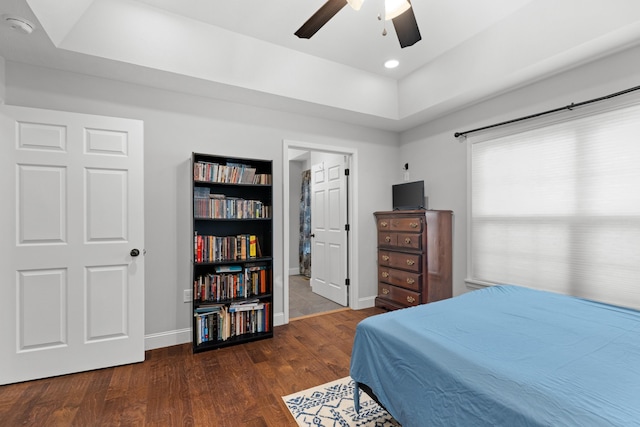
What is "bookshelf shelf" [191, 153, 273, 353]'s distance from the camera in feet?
9.16

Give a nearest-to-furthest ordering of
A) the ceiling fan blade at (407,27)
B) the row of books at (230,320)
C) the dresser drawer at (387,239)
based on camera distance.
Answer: the ceiling fan blade at (407,27)
the row of books at (230,320)
the dresser drawer at (387,239)

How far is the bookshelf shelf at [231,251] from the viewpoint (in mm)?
2793

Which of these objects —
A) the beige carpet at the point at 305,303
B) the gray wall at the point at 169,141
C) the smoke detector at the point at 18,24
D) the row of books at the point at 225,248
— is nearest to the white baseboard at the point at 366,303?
the beige carpet at the point at 305,303

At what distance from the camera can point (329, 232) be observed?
14.5 feet

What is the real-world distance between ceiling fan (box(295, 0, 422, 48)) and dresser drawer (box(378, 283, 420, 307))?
101 inches

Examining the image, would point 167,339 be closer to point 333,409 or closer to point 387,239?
point 333,409

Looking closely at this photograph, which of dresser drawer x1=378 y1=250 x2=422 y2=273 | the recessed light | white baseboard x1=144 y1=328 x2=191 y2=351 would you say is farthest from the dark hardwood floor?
the recessed light

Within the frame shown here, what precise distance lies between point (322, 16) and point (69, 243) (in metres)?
2.50

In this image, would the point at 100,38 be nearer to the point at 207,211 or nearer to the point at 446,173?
the point at 207,211

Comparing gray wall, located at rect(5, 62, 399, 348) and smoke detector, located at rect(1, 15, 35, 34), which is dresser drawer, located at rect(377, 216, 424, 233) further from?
smoke detector, located at rect(1, 15, 35, 34)

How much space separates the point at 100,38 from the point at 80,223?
4.77 ft

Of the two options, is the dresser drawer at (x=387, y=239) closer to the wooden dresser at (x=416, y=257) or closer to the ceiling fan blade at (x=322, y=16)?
the wooden dresser at (x=416, y=257)

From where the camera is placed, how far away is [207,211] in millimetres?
2867

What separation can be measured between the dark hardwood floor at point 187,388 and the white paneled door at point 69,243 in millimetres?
211
